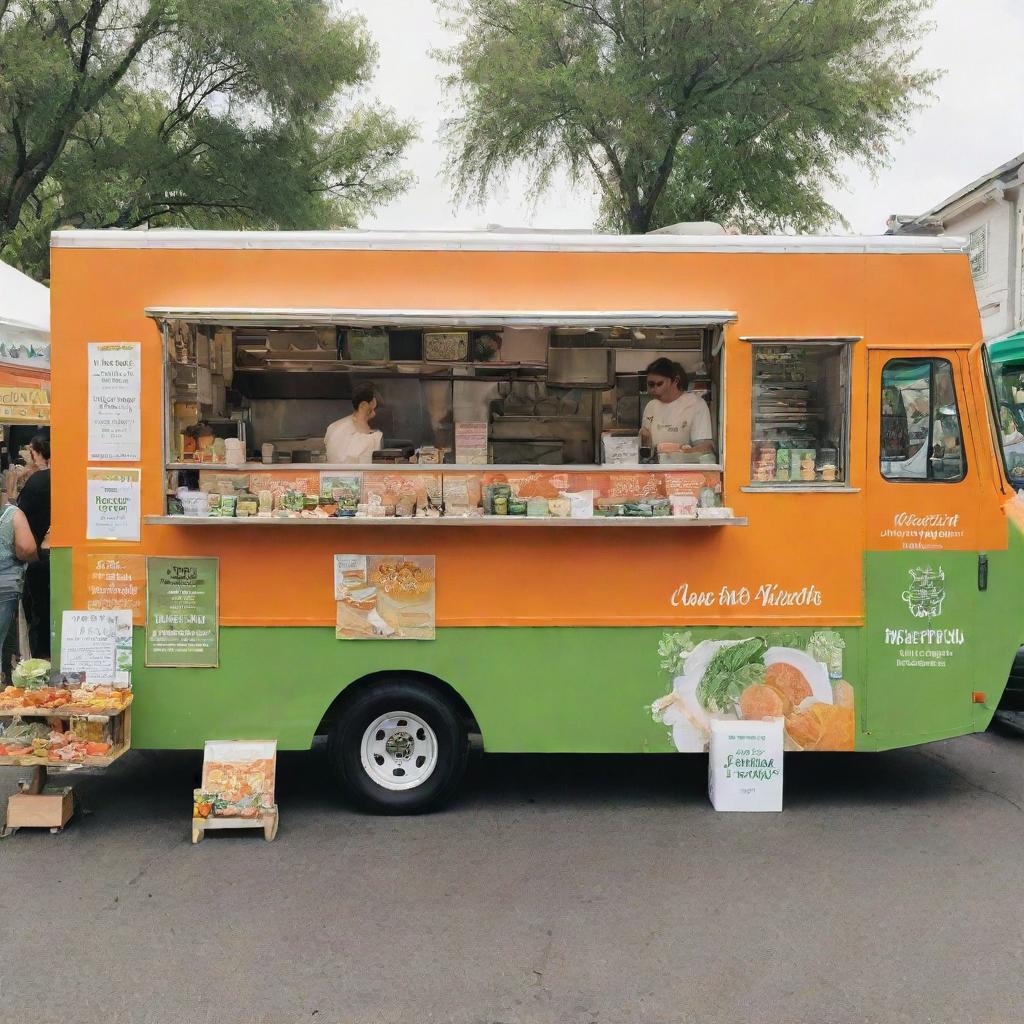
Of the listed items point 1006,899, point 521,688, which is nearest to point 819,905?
point 1006,899

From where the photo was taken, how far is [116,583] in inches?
224

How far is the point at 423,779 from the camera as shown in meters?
5.84

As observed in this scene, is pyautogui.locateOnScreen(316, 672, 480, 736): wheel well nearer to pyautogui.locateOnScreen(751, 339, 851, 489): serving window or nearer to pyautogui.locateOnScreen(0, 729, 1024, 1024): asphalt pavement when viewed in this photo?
pyautogui.locateOnScreen(0, 729, 1024, 1024): asphalt pavement

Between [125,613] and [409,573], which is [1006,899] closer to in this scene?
[409,573]

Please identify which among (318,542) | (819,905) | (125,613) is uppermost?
(318,542)

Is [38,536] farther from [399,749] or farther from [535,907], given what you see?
[535,907]

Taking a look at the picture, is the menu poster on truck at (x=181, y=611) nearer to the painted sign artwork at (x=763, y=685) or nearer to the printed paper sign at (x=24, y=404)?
the painted sign artwork at (x=763, y=685)


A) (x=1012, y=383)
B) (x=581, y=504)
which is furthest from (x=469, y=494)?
(x=1012, y=383)

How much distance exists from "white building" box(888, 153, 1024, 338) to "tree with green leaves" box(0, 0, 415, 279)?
12.2m

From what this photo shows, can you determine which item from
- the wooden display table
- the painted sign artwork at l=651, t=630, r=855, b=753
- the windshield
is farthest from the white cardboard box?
the windshield

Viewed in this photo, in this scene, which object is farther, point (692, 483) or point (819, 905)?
point (692, 483)

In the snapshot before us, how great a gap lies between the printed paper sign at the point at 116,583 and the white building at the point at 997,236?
1907cm

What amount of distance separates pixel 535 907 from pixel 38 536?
186 inches

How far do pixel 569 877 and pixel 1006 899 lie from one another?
201cm
